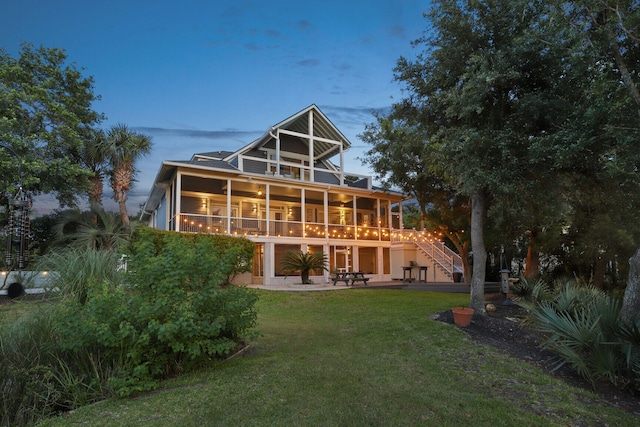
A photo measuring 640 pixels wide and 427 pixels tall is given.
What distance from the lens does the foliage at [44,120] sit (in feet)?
45.8

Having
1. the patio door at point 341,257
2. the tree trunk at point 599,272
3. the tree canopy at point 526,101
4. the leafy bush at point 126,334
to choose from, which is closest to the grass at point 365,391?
the leafy bush at point 126,334

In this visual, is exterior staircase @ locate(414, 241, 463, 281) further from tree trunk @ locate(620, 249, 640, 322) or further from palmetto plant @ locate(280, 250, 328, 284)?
tree trunk @ locate(620, 249, 640, 322)

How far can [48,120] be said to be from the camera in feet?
54.2

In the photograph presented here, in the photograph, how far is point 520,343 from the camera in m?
6.88

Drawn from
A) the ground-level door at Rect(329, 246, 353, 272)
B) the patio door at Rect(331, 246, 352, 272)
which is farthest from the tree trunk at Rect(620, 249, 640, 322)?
the patio door at Rect(331, 246, 352, 272)

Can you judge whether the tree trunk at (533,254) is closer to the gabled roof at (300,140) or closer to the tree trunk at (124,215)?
the gabled roof at (300,140)

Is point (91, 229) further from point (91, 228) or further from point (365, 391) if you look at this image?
point (365, 391)

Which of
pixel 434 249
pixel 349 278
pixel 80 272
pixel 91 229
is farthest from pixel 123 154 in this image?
pixel 434 249

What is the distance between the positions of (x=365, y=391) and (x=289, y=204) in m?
18.9

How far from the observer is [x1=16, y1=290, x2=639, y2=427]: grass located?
3.71 m

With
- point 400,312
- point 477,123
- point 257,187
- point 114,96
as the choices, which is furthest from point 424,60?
point 114,96

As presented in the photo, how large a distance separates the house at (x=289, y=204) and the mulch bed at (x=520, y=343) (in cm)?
1162

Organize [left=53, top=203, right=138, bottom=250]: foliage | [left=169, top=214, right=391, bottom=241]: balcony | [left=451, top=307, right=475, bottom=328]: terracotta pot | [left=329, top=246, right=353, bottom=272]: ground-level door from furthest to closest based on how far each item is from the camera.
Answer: [left=329, top=246, right=353, bottom=272]: ground-level door < [left=169, top=214, right=391, bottom=241]: balcony < [left=53, top=203, right=138, bottom=250]: foliage < [left=451, top=307, right=475, bottom=328]: terracotta pot

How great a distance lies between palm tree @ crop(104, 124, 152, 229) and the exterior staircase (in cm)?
1665
